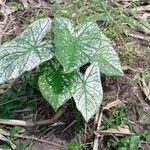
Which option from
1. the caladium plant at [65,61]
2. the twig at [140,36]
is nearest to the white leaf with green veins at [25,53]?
the caladium plant at [65,61]

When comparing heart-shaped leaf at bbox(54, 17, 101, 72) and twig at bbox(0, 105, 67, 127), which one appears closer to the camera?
heart-shaped leaf at bbox(54, 17, 101, 72)

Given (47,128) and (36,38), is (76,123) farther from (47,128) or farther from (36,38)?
(36,38)

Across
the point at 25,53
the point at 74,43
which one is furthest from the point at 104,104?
the point at 25,53

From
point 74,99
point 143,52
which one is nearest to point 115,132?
point 74,99

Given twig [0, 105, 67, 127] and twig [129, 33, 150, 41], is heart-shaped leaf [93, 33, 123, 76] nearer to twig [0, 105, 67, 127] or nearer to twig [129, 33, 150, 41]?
twig [0, 105, 67, 127]

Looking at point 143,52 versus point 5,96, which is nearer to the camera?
point 5,96

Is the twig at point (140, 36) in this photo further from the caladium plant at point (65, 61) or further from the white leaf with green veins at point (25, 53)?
the white leaf with green veins at point (25, 53)

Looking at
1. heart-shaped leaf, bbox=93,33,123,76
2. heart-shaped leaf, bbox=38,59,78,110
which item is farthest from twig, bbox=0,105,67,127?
heart-shaped leaf, bbox=93,33,123,76
